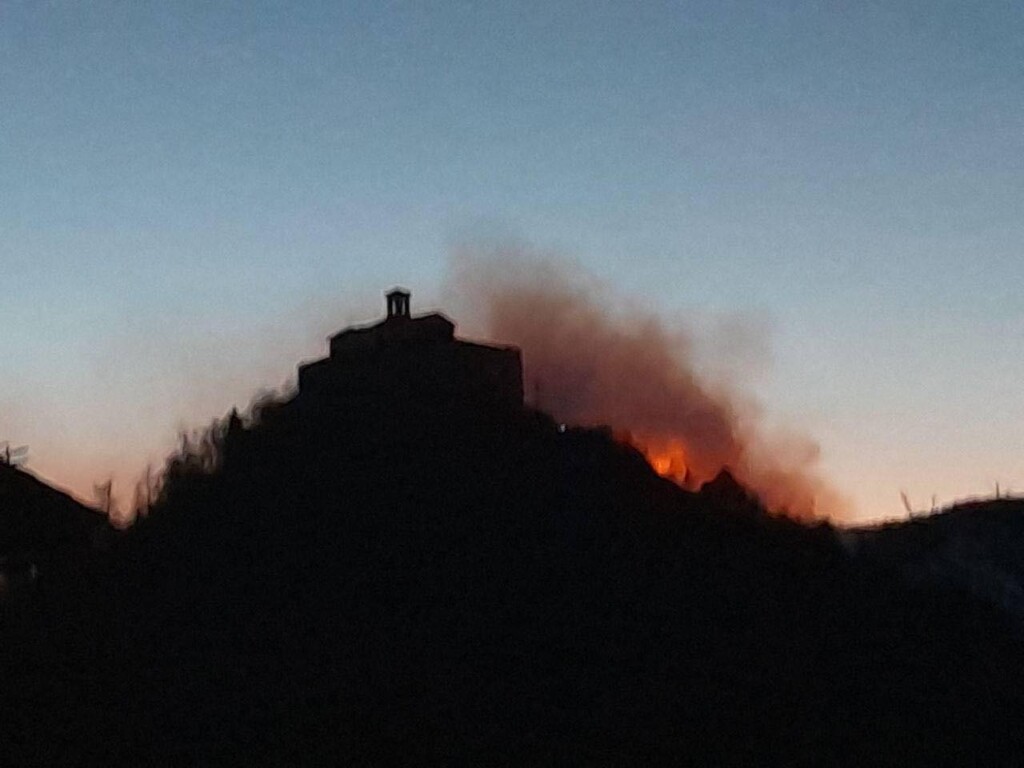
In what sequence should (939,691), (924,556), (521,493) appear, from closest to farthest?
(939,691)
(521,493)
(924,556)

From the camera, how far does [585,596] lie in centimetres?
2661

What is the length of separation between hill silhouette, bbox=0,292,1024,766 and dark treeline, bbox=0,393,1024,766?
51mm

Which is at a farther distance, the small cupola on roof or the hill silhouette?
the small cupola on roof

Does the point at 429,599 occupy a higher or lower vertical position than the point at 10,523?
lower

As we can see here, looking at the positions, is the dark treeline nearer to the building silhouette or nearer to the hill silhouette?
the hill silhouette

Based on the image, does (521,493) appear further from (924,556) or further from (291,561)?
(924,556)

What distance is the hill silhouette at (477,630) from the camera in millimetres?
23797

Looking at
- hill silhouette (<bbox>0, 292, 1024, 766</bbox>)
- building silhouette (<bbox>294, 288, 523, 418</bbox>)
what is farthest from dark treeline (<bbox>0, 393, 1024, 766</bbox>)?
building silhouette (<bbox>294, 288, 523, 418</bbox>)

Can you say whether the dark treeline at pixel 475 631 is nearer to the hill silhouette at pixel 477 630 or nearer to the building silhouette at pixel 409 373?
the hill silhouette at pixel 477 630

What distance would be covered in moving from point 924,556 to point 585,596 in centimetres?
957

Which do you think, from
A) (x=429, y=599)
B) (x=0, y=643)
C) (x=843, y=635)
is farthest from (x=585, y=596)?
(x=0, y=643)

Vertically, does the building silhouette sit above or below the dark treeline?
above

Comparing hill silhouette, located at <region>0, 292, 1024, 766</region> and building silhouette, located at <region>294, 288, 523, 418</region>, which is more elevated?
building silhouette, located at <region>294, 288, 523, 418</region>

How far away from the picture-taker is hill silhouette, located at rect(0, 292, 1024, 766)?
23.8m
